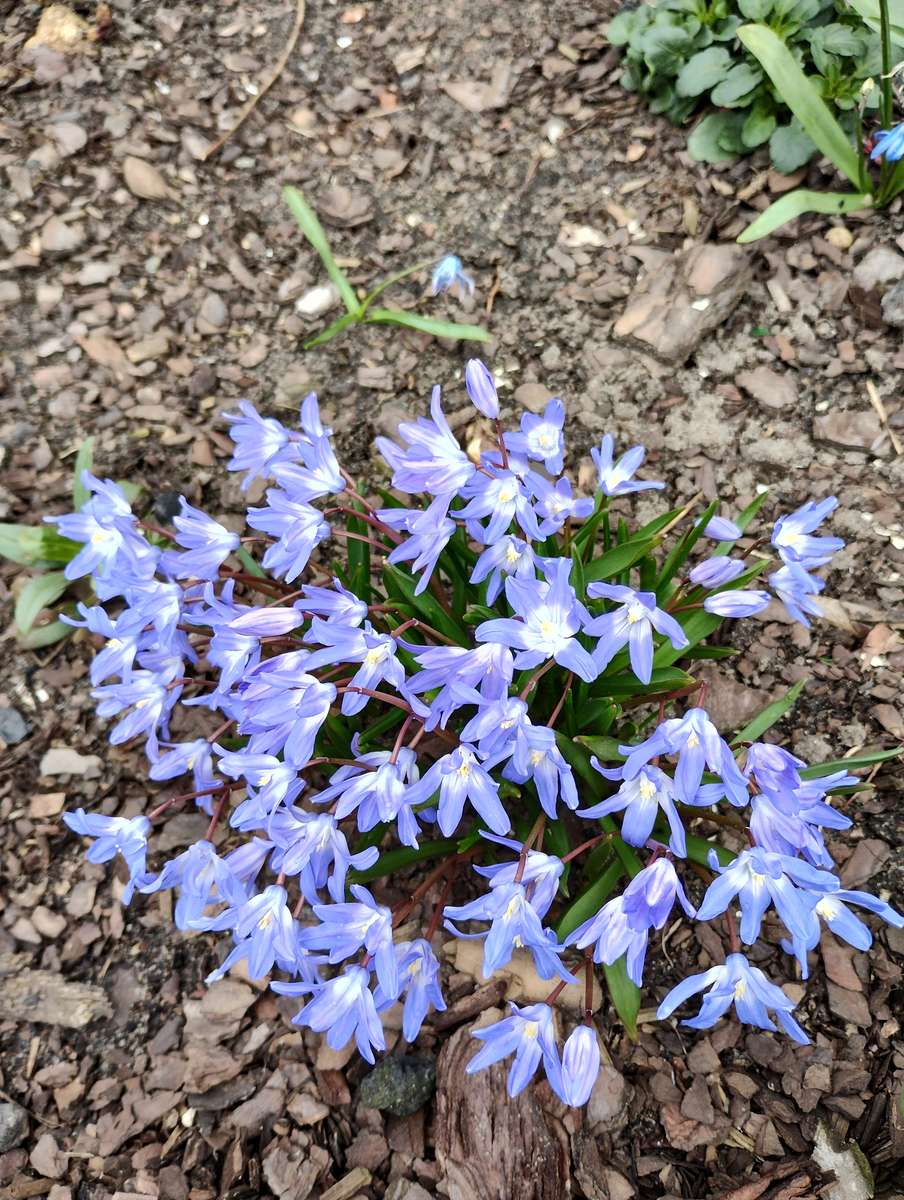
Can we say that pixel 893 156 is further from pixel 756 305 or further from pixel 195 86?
pixel 195 86

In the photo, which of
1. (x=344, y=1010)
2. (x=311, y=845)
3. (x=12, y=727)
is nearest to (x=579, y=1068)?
(x=344, y=1010)

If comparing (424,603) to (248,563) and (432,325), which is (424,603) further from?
(432,325)

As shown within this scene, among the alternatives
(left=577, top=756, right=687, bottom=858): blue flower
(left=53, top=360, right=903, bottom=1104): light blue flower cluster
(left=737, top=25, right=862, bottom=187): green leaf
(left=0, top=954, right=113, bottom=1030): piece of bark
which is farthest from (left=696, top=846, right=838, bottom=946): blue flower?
(left=737, top=25, right=862, bottom=187): green leaf

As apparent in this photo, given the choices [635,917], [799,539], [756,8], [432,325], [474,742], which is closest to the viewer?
[635,917]

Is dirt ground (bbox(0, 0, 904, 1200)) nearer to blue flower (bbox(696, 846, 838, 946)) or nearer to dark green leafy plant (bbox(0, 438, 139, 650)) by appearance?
dark green leafy plant (bbox(0, 438, 139, 650))

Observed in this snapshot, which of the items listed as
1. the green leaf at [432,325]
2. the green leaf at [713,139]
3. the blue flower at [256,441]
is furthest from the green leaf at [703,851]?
the green leaf at [713,139]

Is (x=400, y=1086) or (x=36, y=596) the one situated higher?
(x=36, y=596)
